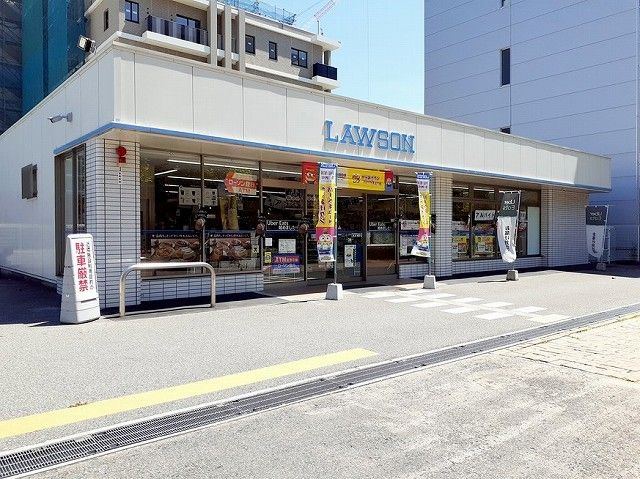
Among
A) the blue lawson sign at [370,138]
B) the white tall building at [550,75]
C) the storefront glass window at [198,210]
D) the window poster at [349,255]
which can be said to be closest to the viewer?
the storefront glass window at [198,210]

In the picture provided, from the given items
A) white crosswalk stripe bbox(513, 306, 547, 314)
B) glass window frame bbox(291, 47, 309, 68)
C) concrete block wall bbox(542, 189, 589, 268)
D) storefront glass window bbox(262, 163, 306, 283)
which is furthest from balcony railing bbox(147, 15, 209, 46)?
white crosswalk stripe bbox(513, 306, 547, 314)

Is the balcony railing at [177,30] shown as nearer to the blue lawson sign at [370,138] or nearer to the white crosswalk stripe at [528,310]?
the blue lawson sign at [370,138]

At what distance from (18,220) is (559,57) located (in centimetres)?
2608

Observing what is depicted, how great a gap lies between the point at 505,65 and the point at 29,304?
28023mm

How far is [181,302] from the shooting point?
10.5 metres

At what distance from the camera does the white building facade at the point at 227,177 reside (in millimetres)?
9531

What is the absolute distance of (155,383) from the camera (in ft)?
17.2

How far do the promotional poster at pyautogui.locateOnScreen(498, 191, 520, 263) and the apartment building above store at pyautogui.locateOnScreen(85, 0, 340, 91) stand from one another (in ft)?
78.0

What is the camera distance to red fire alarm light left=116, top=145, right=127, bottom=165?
959 cm

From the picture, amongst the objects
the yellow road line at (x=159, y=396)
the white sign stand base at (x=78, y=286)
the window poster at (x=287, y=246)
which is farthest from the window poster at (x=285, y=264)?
the yellow road line at (x=159, y=396)

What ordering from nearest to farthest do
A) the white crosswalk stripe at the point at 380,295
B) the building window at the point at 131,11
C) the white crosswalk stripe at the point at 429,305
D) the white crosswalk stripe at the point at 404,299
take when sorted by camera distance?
the white crosswalk stripe at the point at 429,305 < the white crosswalk stripe at the point at 404,299 < the white crosswalk stripe at the point at 380,295 < the building window at the point at 131,11

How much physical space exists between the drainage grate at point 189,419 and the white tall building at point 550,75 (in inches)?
866

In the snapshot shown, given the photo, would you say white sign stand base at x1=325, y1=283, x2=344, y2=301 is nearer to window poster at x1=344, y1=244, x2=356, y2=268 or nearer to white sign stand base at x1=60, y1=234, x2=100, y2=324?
window poster at x1=344, y1=244, x2=356, y2=268

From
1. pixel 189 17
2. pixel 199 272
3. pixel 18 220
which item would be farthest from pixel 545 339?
pixel 189 17
